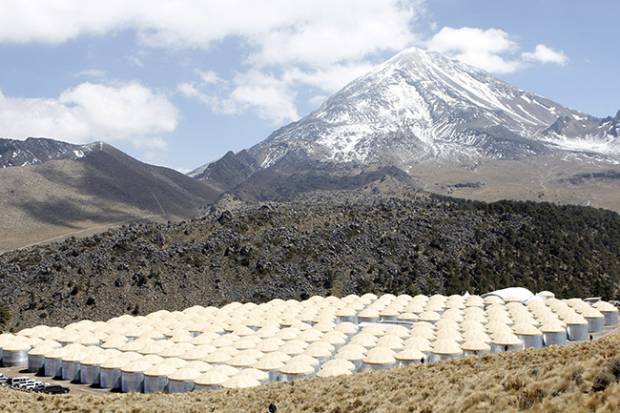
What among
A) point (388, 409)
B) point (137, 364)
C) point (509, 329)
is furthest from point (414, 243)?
point (388, 409)

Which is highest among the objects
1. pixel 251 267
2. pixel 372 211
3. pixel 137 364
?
pixel 372 211

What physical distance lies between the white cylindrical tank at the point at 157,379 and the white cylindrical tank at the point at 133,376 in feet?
3.58

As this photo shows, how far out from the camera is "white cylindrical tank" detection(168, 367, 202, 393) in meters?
45.9

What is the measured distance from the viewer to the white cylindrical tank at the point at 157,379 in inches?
1880

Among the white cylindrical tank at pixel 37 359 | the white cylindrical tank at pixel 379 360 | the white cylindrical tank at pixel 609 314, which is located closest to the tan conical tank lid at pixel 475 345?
the white cylindrical tank at pixel 379 360

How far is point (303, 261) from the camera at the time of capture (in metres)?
94.2

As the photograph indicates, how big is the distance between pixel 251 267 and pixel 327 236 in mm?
14139

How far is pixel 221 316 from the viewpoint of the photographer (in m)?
70.4

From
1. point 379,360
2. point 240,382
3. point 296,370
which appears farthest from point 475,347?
point 240,382

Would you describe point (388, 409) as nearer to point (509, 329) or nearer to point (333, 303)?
point (509, 329)

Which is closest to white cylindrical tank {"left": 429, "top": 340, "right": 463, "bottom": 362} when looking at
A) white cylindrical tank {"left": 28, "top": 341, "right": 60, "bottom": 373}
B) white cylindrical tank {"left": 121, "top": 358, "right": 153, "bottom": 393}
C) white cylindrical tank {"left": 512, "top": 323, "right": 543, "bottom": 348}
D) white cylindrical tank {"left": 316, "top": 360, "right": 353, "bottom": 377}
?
white cylindrical tank {"left": 512, "top": 323, "right": 543, "bottom": 348}

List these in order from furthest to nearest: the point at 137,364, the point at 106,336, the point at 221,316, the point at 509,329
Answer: the point at 221,316, the point at 106,336, the point at 509,329, the point at 137,364

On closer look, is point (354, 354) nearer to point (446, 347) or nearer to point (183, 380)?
point (446, 347)

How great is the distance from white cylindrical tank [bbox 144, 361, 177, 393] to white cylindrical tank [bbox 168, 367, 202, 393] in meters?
0.89
